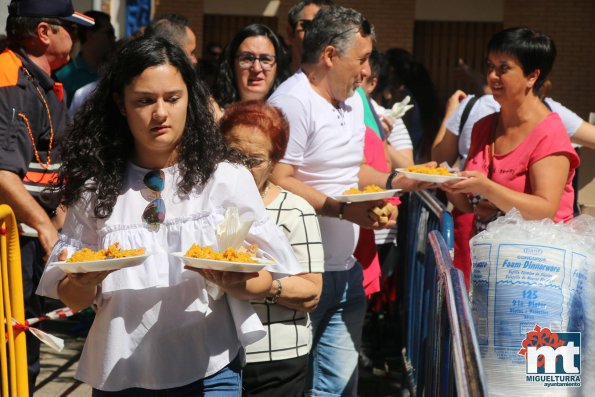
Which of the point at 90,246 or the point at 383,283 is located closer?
the point at 90,246

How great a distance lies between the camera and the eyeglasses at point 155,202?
3.06 meters

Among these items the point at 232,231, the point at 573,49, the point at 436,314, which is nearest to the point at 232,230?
the point at 232,231

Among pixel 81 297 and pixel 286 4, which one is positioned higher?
pixel 286 4

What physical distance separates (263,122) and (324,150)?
0.94m

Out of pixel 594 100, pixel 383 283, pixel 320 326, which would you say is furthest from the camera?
pixel 594 100

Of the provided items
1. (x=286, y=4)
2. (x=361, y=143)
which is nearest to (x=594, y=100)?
(x=286, y=4)

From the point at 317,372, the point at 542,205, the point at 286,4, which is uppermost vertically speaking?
the point at 286,4

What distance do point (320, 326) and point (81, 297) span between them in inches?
74.4

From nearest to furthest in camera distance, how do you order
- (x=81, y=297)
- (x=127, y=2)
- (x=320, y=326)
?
(x=81, y=297)
(x=320, y=326)
(x=127, y=2)

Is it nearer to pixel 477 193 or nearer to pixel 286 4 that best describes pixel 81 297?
pixel 477 193

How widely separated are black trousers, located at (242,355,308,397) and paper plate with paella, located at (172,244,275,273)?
0.85 metres

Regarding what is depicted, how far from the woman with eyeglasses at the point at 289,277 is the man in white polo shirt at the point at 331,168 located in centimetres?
77

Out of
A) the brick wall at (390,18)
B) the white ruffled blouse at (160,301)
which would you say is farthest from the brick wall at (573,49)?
the white ruffled blouse at (160,301)

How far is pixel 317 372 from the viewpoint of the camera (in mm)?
4762
